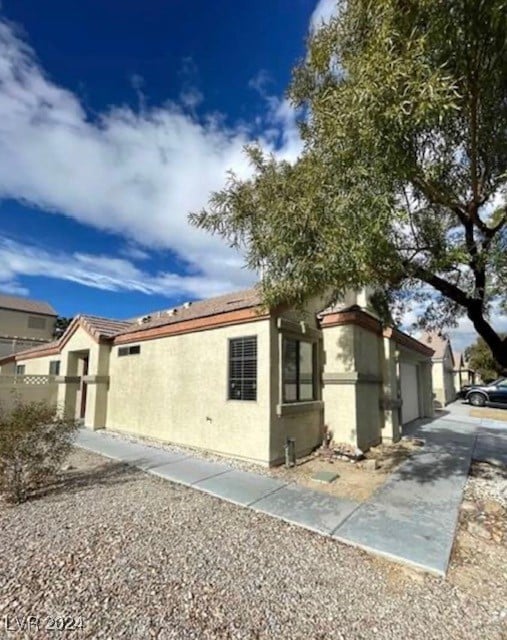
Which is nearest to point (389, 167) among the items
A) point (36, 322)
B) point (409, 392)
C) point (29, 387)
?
point (409, 392)

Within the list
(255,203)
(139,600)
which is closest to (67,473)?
(139,600)

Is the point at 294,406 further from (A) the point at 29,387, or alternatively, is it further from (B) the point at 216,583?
(A) the point at 29,387

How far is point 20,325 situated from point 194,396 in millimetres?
39258

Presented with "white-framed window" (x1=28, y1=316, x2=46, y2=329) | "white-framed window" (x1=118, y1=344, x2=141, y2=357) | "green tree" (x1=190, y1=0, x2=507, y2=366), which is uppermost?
"white-framed window" (x1=28, y1=316, x2=46, y2=329)

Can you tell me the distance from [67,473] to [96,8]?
33.5 feet

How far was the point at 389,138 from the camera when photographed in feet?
14.5

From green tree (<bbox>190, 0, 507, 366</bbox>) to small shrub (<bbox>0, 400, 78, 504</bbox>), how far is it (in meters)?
5.01

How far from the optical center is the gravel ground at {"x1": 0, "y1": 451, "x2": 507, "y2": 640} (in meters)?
3.18

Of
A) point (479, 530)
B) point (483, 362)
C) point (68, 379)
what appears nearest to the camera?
point (479, 530)

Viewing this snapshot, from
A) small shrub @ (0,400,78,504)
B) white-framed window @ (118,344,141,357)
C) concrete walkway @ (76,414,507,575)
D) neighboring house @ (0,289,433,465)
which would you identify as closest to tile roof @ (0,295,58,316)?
neighboring house @ (0,289,433,465)

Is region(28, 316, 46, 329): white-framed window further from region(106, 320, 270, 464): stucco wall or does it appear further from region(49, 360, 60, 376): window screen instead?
region(106, 320, 270, 464): stucco wall

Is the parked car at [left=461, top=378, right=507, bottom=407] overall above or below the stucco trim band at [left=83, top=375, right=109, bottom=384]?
below

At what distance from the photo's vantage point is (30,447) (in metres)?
6.40

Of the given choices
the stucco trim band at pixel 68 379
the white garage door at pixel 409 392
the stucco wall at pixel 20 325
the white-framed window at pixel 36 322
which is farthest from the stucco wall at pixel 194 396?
the white-framed window at pixel 36 322
